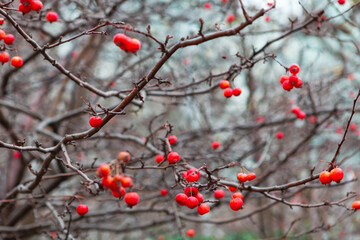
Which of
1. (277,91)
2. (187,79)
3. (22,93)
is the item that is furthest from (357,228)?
(22,93)

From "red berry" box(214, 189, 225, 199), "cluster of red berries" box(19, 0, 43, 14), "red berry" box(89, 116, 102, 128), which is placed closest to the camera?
"red berry" box(89, 116, 102, 128)

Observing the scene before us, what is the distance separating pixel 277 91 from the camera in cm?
715

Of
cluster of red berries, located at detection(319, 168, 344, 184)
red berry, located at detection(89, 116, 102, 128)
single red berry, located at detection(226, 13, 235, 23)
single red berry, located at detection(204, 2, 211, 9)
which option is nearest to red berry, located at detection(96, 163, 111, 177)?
red berry, located at detection(89, 116, 102, 128)

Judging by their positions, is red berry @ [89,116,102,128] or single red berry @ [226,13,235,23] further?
single red berry @ [226,13,235,23]

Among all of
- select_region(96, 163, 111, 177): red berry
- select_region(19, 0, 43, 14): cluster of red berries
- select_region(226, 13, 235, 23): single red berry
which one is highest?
select_region(226, 13, 235, 23): single red berry

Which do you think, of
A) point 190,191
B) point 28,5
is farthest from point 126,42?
A: point 28,5

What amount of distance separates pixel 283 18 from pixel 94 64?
4.22 m

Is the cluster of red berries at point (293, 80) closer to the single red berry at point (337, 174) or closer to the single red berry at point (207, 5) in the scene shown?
the single red berry at point (337, 174)

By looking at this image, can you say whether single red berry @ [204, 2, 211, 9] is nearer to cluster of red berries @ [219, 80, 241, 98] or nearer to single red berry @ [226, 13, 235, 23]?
single red berry @ [226, 13, 235, 23]

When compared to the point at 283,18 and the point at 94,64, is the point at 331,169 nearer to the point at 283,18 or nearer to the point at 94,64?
the point at 283,18

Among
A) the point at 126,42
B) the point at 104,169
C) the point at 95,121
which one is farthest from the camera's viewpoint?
the point at 95,121

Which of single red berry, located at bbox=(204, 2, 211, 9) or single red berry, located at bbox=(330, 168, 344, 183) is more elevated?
single red berry, located at bbox=(204, 2, 211, 9)

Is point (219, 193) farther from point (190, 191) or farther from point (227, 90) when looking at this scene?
point (227, 90)

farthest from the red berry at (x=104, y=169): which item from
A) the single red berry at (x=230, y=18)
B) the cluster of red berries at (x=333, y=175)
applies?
the single red berry at (x=230, y=18)
